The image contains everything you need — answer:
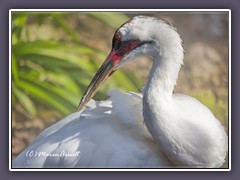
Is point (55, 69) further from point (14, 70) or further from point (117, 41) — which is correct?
point (117, 41)

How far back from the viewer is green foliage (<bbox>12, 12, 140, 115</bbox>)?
4.01 m

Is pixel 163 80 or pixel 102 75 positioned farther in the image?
pixel 102 75

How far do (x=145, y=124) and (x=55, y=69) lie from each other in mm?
973

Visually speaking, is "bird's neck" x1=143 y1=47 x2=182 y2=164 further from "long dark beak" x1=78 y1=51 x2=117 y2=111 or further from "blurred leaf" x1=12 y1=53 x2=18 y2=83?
"blurred leaf" x1=12 y1=53 x2=18 y2=83

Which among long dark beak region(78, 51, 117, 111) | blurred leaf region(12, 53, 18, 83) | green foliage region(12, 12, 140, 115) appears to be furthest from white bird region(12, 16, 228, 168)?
green foliage region(12, 12, 140, 115)

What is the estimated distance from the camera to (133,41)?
3262 mm

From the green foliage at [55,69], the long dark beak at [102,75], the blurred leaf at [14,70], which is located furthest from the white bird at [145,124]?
the green foliage at [55,69]

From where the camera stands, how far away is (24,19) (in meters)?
3.92

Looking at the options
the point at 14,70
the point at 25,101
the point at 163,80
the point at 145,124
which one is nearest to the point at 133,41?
the point at 163,80

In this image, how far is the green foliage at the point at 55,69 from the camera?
401 cm

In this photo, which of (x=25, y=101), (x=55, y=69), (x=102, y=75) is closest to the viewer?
(x=102, y=75)

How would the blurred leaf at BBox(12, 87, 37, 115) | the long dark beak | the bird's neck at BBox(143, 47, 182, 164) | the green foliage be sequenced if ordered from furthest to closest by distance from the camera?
1. the green foliage
2. the blurred leaf at BBox(12, 87, 37, 115)
3. the long dark beak
4. the bird's neck at BBox(143, 47, 182, 164)

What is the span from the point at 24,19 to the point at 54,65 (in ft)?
1.05
